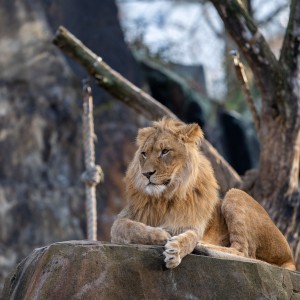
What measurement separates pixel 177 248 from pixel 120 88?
11.1ft

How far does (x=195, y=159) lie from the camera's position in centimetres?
604

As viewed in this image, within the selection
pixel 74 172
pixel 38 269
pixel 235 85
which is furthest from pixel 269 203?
pixel 235 85

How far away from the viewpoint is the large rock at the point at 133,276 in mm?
5152

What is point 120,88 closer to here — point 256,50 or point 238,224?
point 256,50

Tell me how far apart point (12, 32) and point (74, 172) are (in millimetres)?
2146

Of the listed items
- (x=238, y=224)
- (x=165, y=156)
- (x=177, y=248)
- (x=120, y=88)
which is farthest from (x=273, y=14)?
(x=177, y=248)

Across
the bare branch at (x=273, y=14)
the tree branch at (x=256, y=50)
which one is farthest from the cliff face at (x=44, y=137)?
the bare branch at (x=273, y=14)

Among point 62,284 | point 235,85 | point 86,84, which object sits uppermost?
point 86,84

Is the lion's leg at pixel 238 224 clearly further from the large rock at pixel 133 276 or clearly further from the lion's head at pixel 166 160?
the large rock at pixel 133 276

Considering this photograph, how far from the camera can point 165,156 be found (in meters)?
5.87

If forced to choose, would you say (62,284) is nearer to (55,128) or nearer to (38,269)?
(38,269)

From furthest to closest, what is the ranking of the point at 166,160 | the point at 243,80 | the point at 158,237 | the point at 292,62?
the point at 243,80, the point at 292,62, the point at 166,160, the point at 158,237

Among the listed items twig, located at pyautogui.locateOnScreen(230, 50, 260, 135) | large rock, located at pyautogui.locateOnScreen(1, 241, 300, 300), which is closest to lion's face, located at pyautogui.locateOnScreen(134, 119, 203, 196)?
large rock, located at pyautogui.locateOnScreen(1, 241, 300, 300)

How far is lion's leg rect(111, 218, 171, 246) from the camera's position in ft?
18.2
